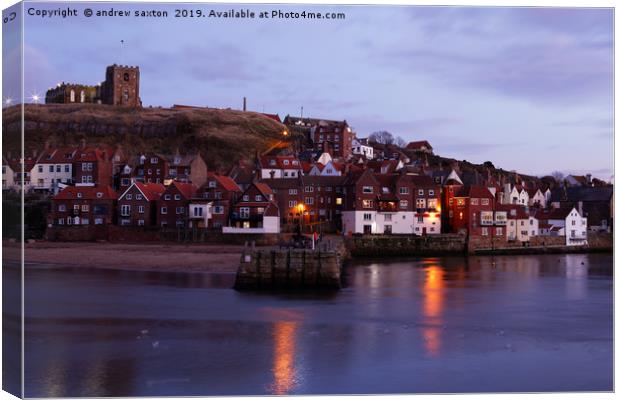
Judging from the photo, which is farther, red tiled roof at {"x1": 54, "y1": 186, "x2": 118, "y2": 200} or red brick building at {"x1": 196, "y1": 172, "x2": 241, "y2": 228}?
red brick building at {"x1": 196, "y1": 172, "x2": 241, "y2": 228}

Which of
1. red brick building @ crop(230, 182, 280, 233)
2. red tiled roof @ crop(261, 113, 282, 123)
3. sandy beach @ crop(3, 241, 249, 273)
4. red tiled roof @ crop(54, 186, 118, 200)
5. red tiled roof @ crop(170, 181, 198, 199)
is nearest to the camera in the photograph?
sandy beach @ crop(3, 241, 249, 273)

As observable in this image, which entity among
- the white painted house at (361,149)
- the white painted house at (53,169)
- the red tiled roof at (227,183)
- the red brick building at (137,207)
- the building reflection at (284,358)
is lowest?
the building reflection at (284,358)

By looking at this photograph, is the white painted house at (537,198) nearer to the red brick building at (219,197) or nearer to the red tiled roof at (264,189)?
the red tiled roof at (264,189)

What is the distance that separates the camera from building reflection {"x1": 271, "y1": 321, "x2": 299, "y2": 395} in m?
10.1

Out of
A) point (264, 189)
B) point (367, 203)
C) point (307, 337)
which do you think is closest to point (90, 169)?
point (264, 189)

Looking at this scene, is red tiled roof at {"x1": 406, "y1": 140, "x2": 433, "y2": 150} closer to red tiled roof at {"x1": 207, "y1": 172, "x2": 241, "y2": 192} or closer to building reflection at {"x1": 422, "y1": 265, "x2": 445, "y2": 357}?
red tiled roof at {"x1": 207, "y1": 172, "x2": 241, "y2": 192}

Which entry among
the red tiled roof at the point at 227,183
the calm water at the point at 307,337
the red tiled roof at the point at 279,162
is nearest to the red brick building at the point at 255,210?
the red tiled roof at the point at 227,183

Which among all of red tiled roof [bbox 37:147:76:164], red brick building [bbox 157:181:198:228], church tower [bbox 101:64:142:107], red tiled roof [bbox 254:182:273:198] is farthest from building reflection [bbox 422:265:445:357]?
church tower [bbox 101:64:142:107]

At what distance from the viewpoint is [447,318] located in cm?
1591

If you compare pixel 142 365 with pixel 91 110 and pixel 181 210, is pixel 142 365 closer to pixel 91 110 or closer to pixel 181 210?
pixel 181 210

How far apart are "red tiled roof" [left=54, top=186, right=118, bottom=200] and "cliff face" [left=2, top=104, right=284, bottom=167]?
1670cm

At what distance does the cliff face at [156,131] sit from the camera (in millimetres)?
52188

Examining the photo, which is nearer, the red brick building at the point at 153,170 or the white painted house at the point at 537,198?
the red brick building at the point at 153,170

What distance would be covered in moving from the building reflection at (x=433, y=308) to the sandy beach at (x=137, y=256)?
21.1 ft
